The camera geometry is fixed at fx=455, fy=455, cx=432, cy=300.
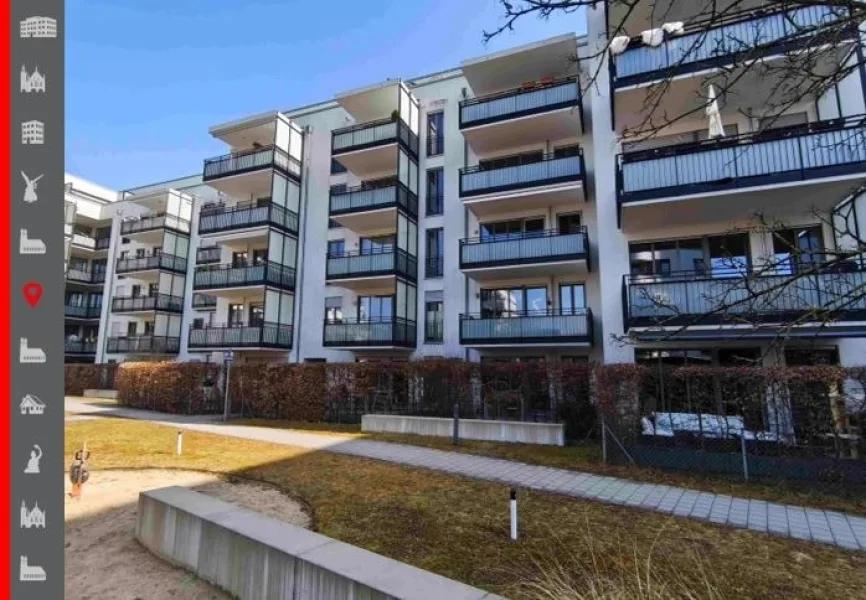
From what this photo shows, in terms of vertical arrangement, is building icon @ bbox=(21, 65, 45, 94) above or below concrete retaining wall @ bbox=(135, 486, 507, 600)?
above

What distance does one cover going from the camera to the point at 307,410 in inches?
690

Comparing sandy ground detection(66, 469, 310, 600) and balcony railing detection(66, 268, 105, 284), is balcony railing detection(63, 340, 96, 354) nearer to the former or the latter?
balcony railing detection(66, 268, 105, 284)

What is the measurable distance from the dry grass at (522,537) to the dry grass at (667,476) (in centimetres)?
233

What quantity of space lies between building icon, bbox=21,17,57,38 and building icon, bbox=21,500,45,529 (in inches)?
107

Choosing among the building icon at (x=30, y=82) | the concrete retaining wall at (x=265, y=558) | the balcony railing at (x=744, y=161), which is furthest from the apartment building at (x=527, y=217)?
the building icon at (x=30, y=82)

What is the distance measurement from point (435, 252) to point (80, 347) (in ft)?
108

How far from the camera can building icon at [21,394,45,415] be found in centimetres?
249

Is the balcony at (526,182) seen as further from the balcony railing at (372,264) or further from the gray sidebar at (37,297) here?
the gray sidebar at (37,297)

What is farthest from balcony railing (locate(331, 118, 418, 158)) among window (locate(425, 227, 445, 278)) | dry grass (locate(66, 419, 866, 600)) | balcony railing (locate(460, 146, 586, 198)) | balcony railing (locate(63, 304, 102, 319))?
balcony railing (locate(63, 304, 102, 319))

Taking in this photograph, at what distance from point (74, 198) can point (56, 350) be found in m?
46.5

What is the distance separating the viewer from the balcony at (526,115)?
1834 centimetres

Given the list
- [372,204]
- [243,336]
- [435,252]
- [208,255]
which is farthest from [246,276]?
[435,252]

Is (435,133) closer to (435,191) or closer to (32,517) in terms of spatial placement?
(435,191)

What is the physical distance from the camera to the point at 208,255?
32406 millimetres
